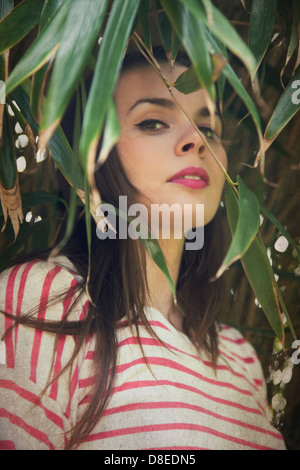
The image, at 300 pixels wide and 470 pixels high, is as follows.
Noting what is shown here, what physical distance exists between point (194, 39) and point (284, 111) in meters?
0.24

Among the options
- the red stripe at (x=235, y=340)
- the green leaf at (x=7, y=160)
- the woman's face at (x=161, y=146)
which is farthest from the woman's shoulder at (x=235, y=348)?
the green leaf at (x=7, y=160)

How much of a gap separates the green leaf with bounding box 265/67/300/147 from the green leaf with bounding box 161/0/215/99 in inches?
8.2

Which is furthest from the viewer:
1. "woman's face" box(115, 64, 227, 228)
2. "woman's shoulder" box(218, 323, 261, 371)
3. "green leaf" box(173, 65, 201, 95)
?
"woman's shoulder" box(218, 323, 261, 371)

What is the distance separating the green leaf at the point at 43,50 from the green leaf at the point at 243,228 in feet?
0.79

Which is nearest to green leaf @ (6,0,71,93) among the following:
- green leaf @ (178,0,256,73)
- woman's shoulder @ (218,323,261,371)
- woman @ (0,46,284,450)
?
green leaf @ (178,0,256,73)

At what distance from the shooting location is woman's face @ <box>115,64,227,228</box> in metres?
0.78

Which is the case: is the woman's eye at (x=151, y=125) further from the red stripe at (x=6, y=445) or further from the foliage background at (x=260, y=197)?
the red stripe at (x=6, y=445)

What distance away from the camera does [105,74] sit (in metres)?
0.42

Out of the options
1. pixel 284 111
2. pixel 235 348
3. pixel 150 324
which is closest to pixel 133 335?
pixel 150 324

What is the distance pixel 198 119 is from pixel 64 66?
43 cm

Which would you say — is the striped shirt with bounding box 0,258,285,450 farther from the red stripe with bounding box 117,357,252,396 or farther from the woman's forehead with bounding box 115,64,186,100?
the woman's forehead with bounding box 115,64,186,100

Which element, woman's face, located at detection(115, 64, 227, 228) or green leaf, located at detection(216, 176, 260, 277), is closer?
green leaf, located at detection(216, 176, 260, 277)

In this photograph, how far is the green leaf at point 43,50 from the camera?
0.48 metres

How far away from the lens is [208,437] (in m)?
0.76
